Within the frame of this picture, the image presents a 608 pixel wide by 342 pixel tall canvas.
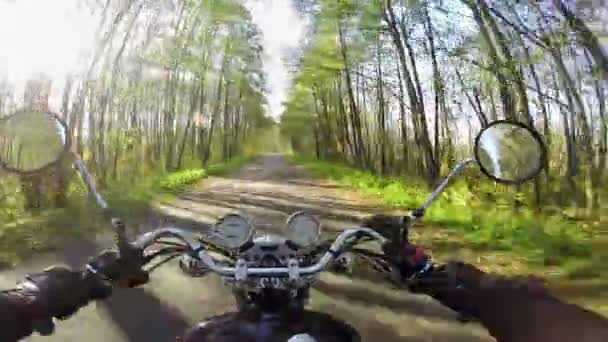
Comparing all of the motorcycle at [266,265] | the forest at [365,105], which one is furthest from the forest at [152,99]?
the motorcycle at [266,265]

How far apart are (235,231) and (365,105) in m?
1.17

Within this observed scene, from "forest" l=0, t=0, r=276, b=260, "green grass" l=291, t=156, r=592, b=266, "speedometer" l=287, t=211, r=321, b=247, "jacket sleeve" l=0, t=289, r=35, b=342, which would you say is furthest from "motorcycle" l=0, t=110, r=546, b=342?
"green grass" l=291, t=156, r=592, b=266

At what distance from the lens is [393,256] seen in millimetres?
865

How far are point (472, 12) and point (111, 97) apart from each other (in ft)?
3.49

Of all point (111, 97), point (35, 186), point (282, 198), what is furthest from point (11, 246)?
point (282, 198)

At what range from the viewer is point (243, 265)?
0.66 metres

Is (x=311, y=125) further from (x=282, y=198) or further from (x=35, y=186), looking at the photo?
(x=35, y=186)

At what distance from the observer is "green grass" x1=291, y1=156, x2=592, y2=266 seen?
167cm

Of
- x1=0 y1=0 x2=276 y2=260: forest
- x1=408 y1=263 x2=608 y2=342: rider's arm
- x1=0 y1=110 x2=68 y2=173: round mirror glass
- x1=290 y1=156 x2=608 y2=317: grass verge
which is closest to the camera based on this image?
x1=408 y1=263 x2=608 y2=342: rider's arm

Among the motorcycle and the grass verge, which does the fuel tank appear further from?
the grass verge

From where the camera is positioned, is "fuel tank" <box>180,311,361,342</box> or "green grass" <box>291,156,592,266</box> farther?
"green grass" <box>291,156,592,266</box>

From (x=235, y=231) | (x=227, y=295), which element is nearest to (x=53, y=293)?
(x=235, y=231)

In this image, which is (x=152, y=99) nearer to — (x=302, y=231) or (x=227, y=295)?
(x=227, y=295)

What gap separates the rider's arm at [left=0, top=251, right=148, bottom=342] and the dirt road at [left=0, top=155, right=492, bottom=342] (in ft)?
1.56
